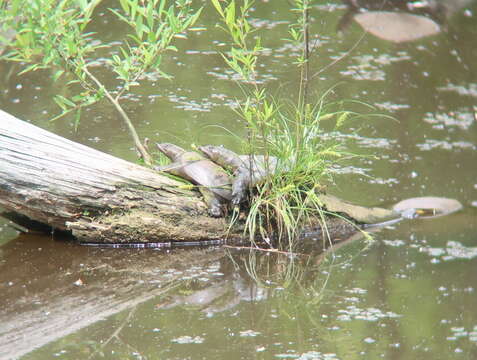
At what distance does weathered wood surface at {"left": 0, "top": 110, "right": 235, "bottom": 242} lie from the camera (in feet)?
14.2

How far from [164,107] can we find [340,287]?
11.2ft

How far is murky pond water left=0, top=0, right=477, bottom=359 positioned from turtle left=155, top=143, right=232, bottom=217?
1.07 ft

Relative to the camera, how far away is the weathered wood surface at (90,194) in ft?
14.2

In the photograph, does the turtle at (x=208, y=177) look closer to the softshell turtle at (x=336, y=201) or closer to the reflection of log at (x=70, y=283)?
the softshell turtle at (x=336, y=201)

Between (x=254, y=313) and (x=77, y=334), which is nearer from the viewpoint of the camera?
(x=77, y=334)

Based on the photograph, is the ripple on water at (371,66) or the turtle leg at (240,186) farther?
the ripple on water at (371,66)

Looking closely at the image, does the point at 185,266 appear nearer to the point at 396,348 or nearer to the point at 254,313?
the point at 254,313

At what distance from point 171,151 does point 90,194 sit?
75 cm

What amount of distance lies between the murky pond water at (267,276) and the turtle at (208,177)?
32 cm

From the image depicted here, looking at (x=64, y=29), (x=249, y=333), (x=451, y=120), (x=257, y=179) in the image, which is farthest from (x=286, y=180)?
(x=451, y=120)

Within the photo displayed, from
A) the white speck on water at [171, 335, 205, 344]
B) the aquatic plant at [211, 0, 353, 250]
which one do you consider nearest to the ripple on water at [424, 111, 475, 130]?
the aquatic plant at [211, 0, 353, 250]

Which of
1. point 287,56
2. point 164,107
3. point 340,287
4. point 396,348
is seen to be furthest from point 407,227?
point 287,56

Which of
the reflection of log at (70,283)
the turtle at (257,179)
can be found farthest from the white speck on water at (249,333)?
the turtle at (257,179)

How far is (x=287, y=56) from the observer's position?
824cm
